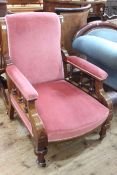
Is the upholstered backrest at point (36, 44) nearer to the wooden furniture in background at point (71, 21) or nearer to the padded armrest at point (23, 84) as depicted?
the padded armrest at point (23, 84)

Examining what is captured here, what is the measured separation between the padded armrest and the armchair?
754 millimetres

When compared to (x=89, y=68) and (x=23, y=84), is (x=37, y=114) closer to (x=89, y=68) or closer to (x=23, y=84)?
(x=23, y=84)

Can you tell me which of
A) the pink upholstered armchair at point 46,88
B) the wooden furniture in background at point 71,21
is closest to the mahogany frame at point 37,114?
the pink upholstered armchair at point 46,88

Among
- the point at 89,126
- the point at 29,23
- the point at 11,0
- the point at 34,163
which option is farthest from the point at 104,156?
the point at 11,0

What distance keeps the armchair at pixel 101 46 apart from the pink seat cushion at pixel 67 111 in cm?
38

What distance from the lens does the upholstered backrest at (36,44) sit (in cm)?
174

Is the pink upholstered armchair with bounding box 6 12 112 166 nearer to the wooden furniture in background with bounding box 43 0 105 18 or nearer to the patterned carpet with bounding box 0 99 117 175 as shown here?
the patterned carpet with bounding box 0 99 117 175

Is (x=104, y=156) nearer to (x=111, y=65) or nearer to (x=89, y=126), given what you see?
(x=89, y=126)

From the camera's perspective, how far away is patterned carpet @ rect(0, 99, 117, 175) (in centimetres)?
161

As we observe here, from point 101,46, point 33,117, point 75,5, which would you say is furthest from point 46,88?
point 75,5

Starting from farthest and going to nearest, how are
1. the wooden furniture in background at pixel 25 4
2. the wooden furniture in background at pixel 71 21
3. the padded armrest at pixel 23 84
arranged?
the wooden furniture in background at pixel 25 4, the wooden furniture in background at pixel 71 21, the padded armrest at pixel 23 84

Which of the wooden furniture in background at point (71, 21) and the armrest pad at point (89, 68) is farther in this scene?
the wooden furniture in background at point (71, 21)

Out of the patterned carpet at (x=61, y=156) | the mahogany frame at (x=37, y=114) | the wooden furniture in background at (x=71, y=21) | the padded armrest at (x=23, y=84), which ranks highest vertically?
the wooden furniture in background at (x=71, y=21)

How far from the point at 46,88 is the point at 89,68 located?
0.37 metres
